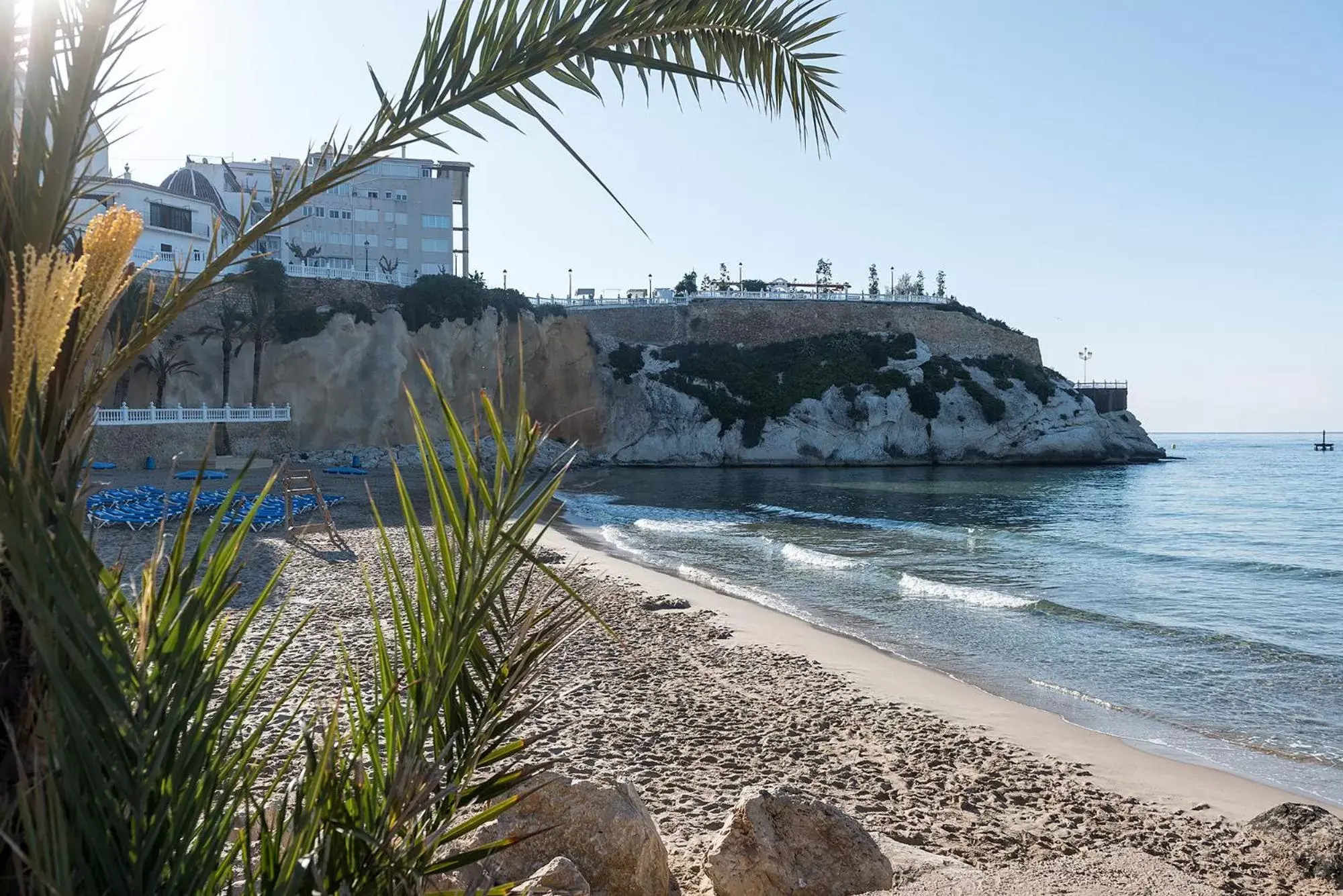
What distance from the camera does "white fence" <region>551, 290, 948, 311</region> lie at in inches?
2280

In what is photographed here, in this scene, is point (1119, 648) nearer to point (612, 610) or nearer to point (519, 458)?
point (612, 610)

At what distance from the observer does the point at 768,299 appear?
197 feet

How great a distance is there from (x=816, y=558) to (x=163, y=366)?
2750cm

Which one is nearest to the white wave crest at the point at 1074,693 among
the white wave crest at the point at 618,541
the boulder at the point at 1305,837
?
the boulder at the point at 1305,837

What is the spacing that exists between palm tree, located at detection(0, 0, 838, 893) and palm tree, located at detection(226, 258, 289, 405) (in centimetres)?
3899

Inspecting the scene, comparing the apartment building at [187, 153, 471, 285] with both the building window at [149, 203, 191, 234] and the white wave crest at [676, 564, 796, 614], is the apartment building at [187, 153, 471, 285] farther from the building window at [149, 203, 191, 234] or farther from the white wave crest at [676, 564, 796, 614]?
the white wave crest at [676, 564, 796, 614]

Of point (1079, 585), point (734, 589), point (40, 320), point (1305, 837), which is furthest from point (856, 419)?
point (40, 320)

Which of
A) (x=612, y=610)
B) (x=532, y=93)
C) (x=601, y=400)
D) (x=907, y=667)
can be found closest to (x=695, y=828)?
(x=532, y=93)

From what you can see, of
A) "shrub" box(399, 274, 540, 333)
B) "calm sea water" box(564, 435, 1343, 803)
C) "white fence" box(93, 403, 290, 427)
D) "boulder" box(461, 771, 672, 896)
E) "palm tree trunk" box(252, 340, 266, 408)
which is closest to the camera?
"boulder" box(461, 771, 672, 896)

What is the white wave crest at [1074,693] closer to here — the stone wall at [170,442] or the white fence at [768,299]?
the stone wall at [170,442]

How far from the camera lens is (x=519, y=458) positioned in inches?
61.7

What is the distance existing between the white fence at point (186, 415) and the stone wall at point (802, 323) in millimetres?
23793

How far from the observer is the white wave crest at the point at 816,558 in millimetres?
19125

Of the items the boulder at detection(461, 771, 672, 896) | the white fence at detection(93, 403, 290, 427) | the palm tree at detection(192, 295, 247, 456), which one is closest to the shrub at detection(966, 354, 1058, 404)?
the white fence at detection(93, 403, 290, 427)
